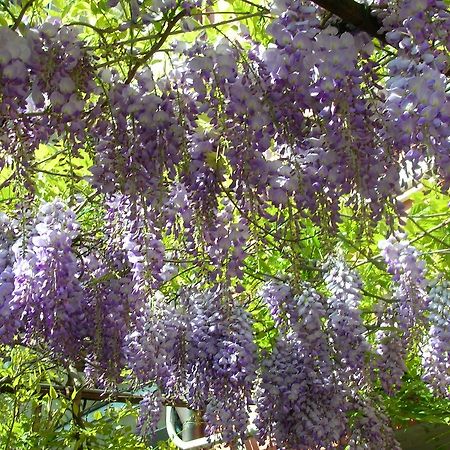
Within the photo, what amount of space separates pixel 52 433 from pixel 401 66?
8.25 feet

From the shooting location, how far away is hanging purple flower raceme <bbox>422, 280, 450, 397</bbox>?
321 cm

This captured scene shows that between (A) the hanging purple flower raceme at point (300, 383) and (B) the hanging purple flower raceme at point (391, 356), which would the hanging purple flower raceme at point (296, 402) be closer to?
(A) the hanging purple flower raceme at point (300, 383)

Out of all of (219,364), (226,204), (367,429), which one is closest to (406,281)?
(367,429)

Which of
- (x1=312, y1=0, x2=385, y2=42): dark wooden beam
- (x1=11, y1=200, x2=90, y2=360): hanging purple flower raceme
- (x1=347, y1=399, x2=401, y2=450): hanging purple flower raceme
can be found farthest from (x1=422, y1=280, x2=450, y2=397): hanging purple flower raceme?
(x1=312, y1=0, x2=385, y2=42): dark wooden beam

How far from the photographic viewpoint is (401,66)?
1435 millimetres

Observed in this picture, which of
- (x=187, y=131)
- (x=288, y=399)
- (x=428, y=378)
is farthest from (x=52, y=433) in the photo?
(x=187, y=131)

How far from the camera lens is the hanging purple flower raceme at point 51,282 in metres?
2.39

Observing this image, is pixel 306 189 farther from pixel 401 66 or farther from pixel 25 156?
pixel 25 156

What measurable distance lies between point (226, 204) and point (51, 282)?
0.64 m

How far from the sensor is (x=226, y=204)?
6.98ft

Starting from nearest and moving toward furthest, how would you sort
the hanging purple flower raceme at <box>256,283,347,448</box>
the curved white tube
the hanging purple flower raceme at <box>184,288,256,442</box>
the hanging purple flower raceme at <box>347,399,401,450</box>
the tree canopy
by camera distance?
Answer: the tree canopy, the hanging purple flower raceme at <box>184,288,256,442</box>, the hanging purple flower raceme at <box>256,283,347,448</box>, the hanging purple flower raceme at <box>347,399,401,450</box>, the curved white tube

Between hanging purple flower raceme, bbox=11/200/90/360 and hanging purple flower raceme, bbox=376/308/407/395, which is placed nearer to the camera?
hanging purple flower raceme, bbox=11/200/90/360

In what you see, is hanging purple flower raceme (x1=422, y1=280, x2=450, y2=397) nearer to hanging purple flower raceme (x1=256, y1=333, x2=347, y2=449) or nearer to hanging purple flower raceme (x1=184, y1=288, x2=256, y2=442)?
hanging purple flower raceme (x1=256, y1=333, x2=347, y2=449)

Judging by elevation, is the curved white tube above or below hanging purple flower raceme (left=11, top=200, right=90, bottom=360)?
below
